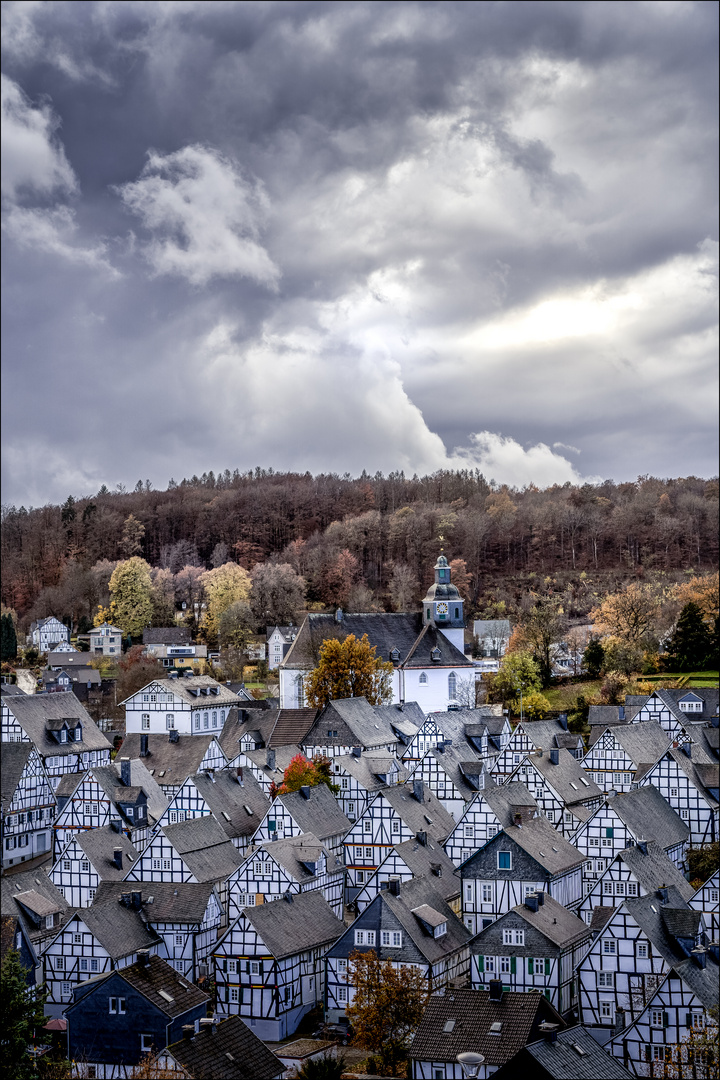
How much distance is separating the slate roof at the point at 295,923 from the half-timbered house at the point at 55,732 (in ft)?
61.9

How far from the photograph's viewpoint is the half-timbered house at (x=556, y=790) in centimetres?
4662

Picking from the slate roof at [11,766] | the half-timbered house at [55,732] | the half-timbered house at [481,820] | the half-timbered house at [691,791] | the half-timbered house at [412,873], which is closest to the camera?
the half-timbered house at [412,873]

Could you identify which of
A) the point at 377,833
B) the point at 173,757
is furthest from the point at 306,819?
the point at 173,757

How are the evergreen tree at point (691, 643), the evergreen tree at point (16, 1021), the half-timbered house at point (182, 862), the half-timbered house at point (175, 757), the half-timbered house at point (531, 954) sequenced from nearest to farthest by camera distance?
the evergreen tree at point (16, 1021) → the half-timbered house at point (531, 954) → the half-timbered house at point (182, 862) → the half-timbered house at point (175, 757) → the evergreen tree at point (691, 643)

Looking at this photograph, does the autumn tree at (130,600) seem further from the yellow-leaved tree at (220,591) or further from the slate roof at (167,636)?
the yellow-leaved tree at (220,591)

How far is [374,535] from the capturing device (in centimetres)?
11581

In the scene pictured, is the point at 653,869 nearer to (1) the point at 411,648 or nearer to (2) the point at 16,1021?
(2) the point at 16,1021

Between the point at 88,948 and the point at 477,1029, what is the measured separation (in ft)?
39.2

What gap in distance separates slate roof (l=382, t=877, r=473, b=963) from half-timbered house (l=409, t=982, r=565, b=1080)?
4.04 meters

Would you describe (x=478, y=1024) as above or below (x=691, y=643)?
below

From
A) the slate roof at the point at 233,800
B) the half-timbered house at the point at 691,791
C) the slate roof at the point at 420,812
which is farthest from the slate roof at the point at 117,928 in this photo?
the half-timbered house at the point at 691,791

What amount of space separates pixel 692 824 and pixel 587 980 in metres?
14.6

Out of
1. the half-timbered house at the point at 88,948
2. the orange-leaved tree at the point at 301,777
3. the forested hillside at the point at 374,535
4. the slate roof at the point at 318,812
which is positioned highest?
the forested hillside at the point at 374,535

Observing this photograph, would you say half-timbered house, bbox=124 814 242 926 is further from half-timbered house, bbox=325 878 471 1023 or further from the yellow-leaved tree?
the yellow-leaved tree
